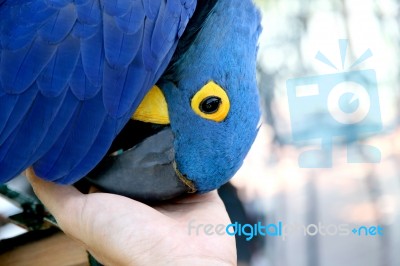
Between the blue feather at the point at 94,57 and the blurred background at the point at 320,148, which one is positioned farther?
the blurred background at the point at 320,148

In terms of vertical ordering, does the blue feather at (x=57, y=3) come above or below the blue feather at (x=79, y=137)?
above

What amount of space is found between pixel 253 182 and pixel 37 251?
0.42 meters

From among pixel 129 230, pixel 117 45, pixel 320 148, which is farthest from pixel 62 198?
pixel 320 148

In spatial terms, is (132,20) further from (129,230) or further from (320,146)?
(320,146)

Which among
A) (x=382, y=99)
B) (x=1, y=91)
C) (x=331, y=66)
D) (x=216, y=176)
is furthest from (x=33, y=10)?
(x=382, y=99)

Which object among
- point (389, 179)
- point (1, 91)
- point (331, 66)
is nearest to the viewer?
point (1, 91)

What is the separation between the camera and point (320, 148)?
0.89 meters

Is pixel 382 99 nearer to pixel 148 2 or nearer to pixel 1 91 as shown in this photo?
pixel 148 2

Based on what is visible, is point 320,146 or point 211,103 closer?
point 211,103

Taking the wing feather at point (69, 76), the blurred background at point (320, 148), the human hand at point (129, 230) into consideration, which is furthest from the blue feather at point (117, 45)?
the blurred background at point (320, 148)

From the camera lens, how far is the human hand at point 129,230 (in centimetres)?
61

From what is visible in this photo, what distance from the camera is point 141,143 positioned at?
0.59m

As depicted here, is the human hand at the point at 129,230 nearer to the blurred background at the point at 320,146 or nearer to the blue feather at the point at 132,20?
the blue feather at the point at 132,20

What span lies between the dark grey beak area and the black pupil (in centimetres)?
5
